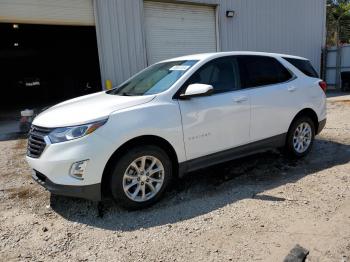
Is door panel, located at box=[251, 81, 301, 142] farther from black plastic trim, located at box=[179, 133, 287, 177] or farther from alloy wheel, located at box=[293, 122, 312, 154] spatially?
alloy wheel, located at box=[293, 122, 312, 154]

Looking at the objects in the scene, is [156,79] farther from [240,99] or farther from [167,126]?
[240,99]

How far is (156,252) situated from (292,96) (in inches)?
131

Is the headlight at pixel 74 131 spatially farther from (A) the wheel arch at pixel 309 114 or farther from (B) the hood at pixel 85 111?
(A) the wheel arch at pixel 309 114

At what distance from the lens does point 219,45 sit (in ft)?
41.4

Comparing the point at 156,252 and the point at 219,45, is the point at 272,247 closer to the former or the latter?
the point at 156,252

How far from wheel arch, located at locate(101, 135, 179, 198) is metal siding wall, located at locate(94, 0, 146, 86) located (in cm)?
647

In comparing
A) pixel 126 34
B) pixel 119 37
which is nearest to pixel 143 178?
pixel 119 37

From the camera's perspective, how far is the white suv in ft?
11.8

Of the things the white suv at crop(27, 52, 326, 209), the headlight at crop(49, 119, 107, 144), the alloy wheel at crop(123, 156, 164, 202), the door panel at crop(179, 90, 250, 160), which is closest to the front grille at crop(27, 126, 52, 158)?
the white suv at crop(27, 52, 326, 209)

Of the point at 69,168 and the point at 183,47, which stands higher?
the point at 183,47

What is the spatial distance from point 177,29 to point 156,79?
7.51 m

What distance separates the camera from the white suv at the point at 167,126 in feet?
11.8

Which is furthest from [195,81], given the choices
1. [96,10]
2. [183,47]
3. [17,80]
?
[17,80]

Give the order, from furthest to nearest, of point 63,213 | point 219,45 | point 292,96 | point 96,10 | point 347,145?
1. point 219,45
2. point 96,10
3. point 347,145
4. point 292,96
5. point 63,213
